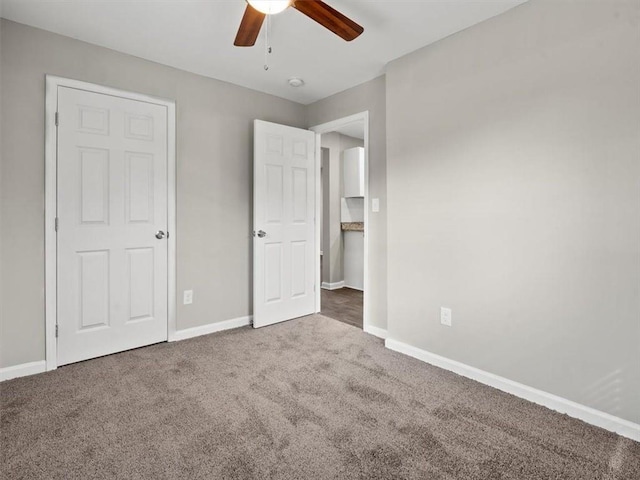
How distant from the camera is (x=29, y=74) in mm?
2393

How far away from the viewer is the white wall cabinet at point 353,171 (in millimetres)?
5285

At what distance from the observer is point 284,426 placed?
1.82 metres

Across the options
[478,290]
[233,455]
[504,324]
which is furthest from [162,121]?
[504,324]

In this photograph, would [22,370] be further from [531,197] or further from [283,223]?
[531,197]

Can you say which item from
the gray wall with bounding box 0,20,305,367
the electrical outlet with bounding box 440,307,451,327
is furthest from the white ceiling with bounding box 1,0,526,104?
the electrical outlet with bounding box 440,307,451,327

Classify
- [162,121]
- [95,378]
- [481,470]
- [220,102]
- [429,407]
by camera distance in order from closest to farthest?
1. [481,470]
2. [429,407]
3. [95,378]
4. [162,121]
5. [220,102]

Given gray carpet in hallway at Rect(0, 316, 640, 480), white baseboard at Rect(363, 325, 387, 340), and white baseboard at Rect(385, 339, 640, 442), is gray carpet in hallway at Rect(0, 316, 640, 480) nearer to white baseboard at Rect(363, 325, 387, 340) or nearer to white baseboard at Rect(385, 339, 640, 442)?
white baseboard at Rect(385, 339, 640, 442)

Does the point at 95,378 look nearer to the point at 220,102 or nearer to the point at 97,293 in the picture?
the point at 97,293

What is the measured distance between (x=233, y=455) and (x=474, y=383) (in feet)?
5.22

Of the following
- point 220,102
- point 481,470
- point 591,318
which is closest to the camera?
point 481,470

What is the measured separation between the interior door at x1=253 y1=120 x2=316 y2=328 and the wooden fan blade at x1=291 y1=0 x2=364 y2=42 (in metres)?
1.65

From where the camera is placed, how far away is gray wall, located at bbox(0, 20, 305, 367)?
2.35 metres

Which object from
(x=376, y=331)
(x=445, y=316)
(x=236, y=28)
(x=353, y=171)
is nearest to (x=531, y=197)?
(x=445, y=316)

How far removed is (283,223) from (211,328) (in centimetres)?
125
